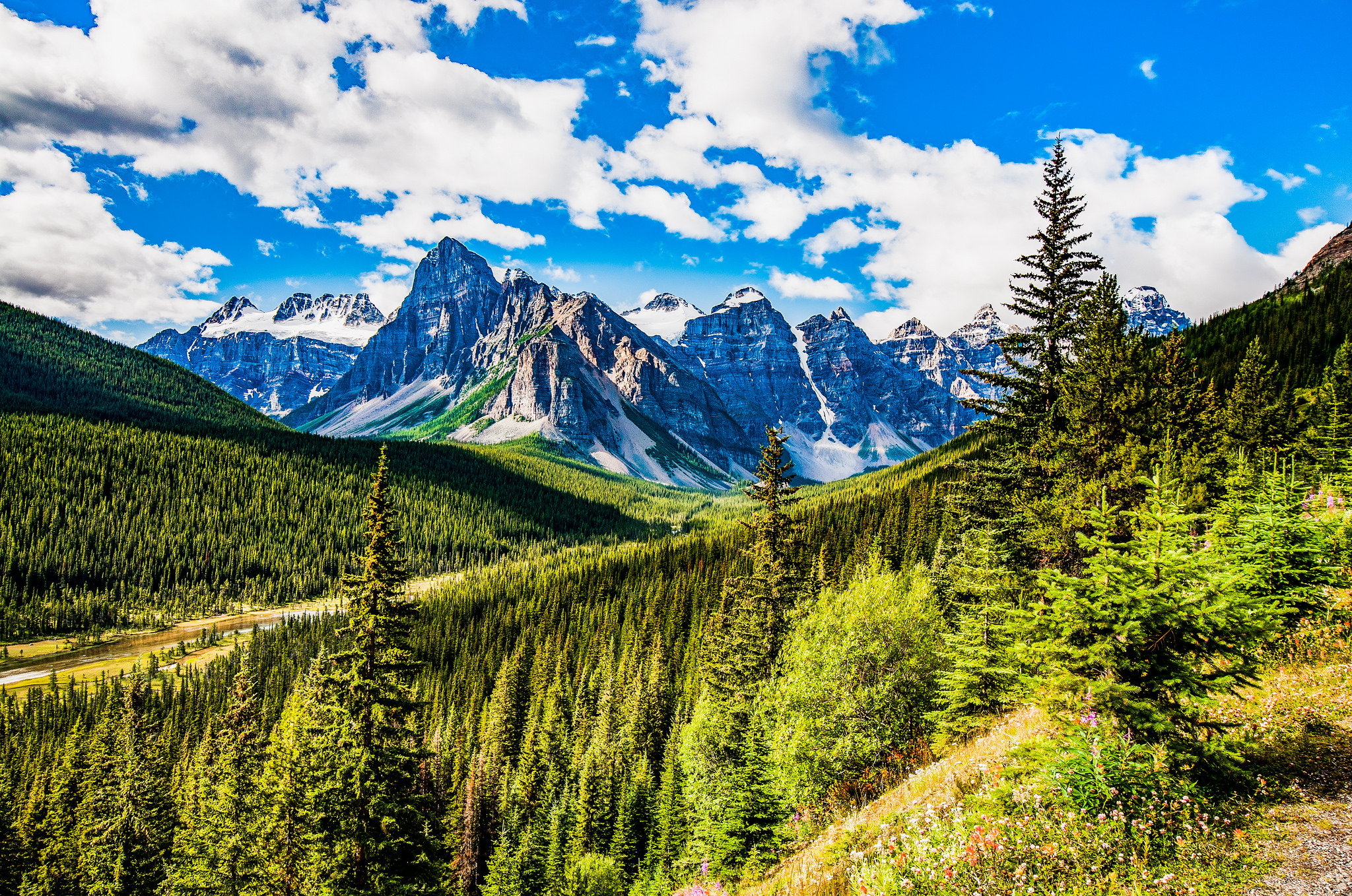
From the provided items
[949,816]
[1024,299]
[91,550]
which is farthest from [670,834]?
[91,550]

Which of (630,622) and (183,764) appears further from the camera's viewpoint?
(630,622)

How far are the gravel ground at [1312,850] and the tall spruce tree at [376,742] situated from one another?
21.2 metres

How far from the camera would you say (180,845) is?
3033 cm

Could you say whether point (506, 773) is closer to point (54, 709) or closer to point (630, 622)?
point (630, 622)

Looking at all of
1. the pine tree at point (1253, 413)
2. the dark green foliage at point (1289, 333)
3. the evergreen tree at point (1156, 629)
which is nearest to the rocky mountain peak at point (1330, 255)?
the dark green foliage at point (1289, 333)

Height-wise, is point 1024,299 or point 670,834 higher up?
point 1024,299

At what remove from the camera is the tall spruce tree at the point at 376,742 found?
774 inches

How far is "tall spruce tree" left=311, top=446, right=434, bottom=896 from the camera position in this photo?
1966 cm

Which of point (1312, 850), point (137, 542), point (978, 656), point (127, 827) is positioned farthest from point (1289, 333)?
point (137, 542)

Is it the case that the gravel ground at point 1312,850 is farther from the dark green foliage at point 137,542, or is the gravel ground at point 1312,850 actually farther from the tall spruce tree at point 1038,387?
the dark green foliage at point 137,542

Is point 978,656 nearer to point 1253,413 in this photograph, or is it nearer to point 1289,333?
point 1253,413

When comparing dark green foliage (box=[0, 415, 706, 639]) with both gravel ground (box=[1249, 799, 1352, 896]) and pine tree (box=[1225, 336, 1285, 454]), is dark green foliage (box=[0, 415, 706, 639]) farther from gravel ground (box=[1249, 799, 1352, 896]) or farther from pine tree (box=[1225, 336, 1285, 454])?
gravel ground (box=[1249, 799, 1352, 896])

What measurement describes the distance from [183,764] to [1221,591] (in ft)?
274

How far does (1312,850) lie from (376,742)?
906 inches
